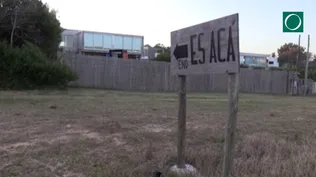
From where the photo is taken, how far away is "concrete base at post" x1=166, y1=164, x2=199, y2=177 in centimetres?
366

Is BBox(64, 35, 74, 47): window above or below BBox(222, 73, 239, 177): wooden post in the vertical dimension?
above

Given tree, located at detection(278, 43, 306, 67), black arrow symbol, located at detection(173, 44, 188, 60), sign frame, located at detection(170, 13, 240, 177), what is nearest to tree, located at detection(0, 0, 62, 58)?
black arrow symbol, located at detection(173, 44, 188, 60)

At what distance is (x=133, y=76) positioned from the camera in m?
20.9

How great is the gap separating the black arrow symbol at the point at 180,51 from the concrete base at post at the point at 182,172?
1317 millimetres

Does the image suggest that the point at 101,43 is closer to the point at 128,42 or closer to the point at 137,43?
the point at 128,42

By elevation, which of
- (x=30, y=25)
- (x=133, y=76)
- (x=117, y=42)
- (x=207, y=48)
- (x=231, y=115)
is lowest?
(x=231, y=115)

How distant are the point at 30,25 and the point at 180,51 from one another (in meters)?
15.5

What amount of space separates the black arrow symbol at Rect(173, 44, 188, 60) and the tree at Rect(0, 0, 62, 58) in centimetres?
1459

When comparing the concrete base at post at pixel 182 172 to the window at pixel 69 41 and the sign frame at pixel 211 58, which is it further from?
the window at pixel 69 41

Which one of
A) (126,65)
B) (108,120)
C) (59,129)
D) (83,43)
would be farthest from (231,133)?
(83,43)

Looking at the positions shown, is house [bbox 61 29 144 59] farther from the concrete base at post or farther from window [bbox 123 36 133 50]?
the concrete base at post

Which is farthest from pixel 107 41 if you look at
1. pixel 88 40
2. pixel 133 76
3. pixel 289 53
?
pixel 289 53

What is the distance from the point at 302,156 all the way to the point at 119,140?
270 centimetres

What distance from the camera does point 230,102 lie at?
316 centimetres
